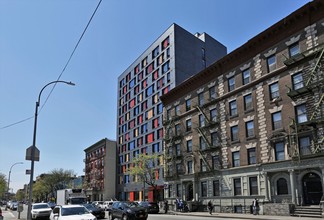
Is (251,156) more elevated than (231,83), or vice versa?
(231,83)

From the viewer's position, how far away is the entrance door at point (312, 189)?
27.3m

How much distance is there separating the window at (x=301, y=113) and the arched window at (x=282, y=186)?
5.81 meters

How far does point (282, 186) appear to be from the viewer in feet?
99.5

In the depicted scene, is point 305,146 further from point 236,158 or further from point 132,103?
point 132,103

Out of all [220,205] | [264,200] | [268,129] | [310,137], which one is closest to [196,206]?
[220,205]

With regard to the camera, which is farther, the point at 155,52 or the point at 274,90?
the point at 155,52

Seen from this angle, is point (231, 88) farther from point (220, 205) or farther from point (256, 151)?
point (220, 205)

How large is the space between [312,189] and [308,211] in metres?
2.18

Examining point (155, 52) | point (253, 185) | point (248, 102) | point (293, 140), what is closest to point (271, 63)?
point (248, 102)

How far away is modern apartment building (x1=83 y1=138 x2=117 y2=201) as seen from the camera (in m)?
82.9

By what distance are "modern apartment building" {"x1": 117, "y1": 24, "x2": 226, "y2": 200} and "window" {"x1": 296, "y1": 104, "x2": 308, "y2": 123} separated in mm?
33573

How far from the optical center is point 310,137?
1099 inches

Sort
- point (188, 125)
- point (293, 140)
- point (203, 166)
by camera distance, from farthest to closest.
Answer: point (188, 125) < point (203, 166) < point (293, 140)

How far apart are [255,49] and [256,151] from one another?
10862 millimetres
